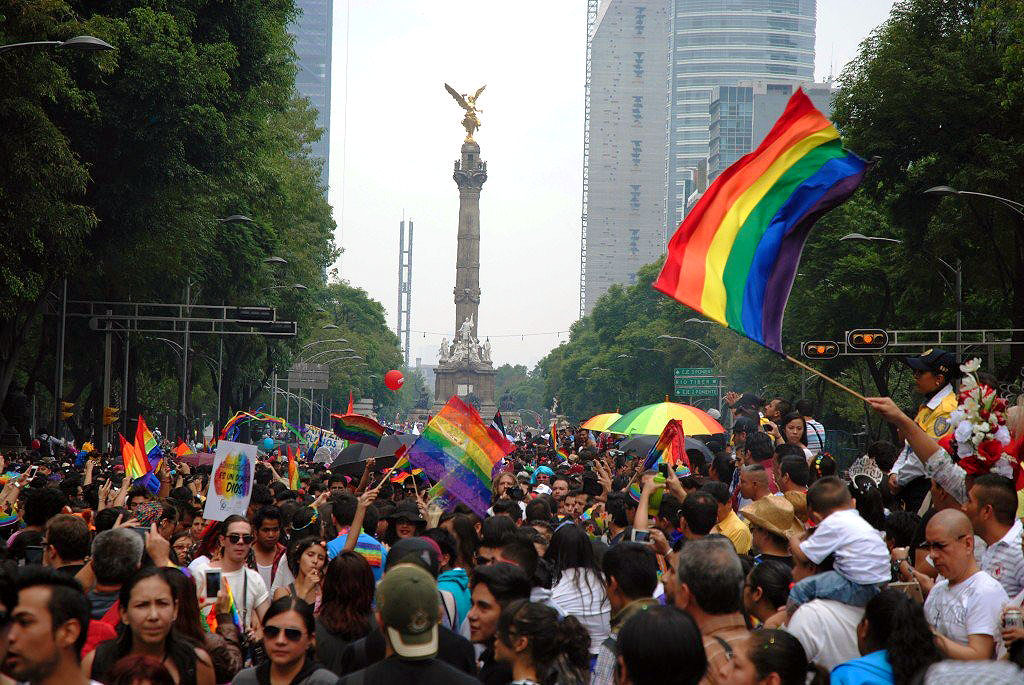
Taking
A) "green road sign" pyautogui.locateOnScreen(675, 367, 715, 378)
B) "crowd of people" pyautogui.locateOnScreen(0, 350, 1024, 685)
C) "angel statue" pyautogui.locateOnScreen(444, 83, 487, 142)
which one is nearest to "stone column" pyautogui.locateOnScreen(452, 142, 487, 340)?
"angel statue" pyautogui.locateOnScreen(444, 83, 487, 142)

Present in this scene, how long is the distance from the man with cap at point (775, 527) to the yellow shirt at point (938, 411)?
1526mm

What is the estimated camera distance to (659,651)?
4.62 meters

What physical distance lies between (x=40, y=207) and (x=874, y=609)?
68.3ft

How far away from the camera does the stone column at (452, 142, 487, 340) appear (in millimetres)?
110875

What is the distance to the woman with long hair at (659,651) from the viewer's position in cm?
462

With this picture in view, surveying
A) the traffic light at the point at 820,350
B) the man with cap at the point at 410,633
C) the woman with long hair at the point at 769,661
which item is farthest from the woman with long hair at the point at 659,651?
the traffic light at the point at 820,350

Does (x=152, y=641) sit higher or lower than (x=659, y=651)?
lower

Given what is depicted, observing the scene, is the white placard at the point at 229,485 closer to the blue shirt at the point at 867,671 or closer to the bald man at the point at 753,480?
the bald man at the point at 753,480

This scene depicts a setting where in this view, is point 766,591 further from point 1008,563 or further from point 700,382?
point 700,382

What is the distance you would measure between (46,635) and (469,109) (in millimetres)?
107667

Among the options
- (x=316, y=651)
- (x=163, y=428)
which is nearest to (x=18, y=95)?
(x=316, y=651)

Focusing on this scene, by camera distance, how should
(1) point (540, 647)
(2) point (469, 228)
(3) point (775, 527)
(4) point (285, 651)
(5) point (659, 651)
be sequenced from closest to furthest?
1. (5) point (659, 651)
2. (1) point (540, 647)
3. (4) point (285, 651)
4. (3) point (775, 527)
5. (2) point (469, 228)

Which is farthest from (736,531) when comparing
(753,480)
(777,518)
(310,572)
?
(310,572)

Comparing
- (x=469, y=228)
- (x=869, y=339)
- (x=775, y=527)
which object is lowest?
(x=775, y=527)
